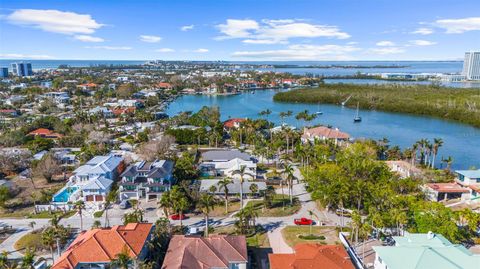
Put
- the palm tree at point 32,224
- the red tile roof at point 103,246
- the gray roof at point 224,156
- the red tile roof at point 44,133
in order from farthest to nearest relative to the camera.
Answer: the red tile roof at point 44,133 → the gray roof at point 224,156 → the palm tree at point 32,224 → the red tile roof at point 103,246

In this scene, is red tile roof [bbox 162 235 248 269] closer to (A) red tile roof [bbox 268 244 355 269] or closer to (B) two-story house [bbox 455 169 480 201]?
(A) red tile roof [bbox 268 244 355 269]

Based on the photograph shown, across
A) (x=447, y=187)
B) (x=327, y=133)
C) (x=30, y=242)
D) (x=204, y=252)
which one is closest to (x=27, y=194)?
(x=30, y=242)

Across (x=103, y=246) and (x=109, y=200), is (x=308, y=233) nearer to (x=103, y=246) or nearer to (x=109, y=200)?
(x=103, y=246)

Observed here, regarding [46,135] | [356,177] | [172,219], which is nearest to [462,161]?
[356,177]

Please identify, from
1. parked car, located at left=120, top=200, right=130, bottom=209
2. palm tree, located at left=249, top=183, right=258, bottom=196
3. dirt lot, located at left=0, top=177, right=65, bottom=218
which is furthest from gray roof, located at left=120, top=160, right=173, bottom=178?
palm tree, located at left=249, top=183, right=258, bottom=196

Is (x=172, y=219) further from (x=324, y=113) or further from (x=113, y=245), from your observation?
(x=324, y=113)

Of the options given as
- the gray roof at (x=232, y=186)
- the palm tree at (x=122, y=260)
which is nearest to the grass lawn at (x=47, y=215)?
the gray roof at (x=232, y=186)

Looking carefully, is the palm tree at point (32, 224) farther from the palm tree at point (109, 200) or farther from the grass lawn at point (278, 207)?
the grass lawn at point (278, 207)
